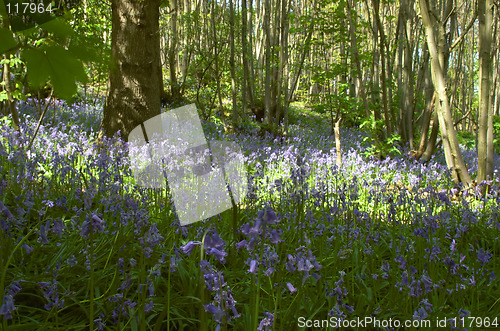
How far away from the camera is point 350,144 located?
347 inches

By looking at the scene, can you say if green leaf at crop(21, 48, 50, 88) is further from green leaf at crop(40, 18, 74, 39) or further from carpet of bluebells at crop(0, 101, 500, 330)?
carpet of bluebells at crop(0, 101, 500, 330)

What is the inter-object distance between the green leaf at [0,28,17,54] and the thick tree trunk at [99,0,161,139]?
4.74m

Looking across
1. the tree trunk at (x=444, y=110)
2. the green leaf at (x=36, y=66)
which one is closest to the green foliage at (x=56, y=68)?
the green leaf at (x=36, y=66)

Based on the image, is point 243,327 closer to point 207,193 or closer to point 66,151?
point 207,193

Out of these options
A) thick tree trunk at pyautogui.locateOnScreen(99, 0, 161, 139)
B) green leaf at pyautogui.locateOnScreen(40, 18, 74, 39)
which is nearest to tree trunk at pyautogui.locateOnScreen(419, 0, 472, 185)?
thick tree trunk at pyautogui.locateOnScreen(99, 0, 161, 139)

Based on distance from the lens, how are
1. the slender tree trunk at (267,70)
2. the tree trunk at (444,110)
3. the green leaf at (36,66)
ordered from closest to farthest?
1. the green leaf at (36,66)
2. the tree trunk at (444,110)
3. the slender tree trunk at (267,70)

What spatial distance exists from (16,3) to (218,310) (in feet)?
2.76

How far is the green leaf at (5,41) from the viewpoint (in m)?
0.72

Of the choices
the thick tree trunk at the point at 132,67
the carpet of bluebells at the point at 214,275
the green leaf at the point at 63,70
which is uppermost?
the thick tree trunk at the point at 132,67

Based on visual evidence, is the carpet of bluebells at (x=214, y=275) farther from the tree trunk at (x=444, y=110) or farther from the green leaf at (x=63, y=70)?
the tree trunk at (x=444, y=110)

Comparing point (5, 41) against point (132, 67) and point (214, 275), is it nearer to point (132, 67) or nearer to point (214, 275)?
point (214, 275)

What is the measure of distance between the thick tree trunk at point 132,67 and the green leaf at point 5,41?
186 inches

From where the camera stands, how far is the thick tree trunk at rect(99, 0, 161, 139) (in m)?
5.20

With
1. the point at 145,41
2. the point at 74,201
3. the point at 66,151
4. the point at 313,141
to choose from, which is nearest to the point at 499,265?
the point at 74,201
